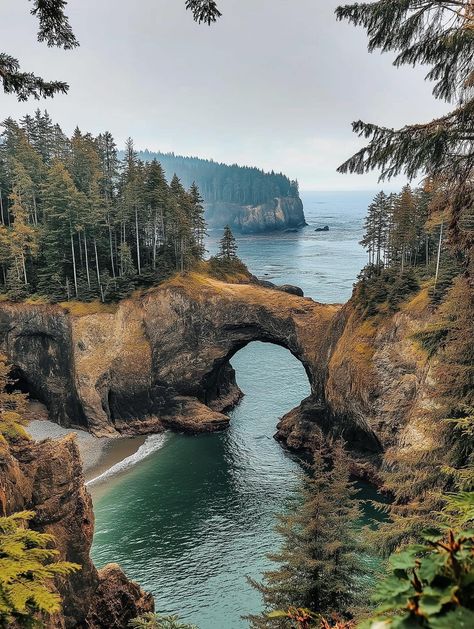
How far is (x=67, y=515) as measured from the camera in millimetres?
20516

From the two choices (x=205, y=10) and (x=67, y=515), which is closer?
(x=205, y=10)

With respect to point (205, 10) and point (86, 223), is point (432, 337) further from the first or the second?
point (86, 223)

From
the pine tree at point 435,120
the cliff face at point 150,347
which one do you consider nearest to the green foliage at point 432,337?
the pine tree at point 435,120

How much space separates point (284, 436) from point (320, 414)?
14.7 ft

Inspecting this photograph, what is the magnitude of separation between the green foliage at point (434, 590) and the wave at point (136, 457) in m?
42.7

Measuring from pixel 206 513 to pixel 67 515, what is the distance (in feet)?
61.6

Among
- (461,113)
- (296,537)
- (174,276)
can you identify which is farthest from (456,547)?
(174,276)

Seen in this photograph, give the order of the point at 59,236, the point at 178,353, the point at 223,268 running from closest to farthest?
the point at 178,353, the point at 59,236, the point at 223,268

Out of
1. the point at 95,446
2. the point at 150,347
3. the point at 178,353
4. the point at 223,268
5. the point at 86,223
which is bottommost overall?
the point at 95,446

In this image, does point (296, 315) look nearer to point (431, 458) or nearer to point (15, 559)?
point (431, 458)

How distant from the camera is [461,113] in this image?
8.91 metres

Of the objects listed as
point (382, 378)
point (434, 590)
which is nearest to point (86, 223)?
point (382, 378)

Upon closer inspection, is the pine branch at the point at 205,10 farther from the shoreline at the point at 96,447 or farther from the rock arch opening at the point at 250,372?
the rock arch opening at the point at 250,372

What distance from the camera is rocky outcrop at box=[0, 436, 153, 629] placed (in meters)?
19.5
